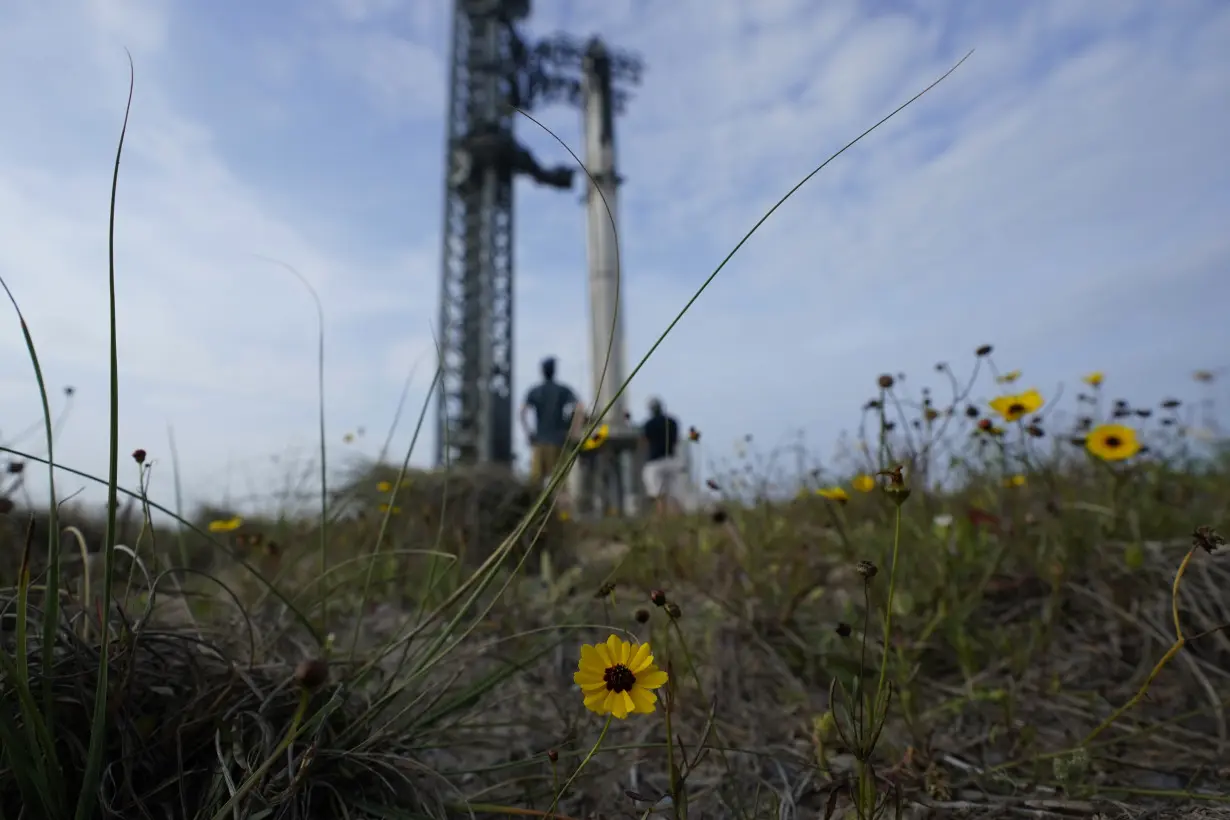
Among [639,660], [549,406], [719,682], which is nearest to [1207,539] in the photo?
[639,660]

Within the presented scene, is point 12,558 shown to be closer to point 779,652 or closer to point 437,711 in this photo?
point 437,711

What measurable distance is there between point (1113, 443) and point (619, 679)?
1.60m

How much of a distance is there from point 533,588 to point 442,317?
10.0m

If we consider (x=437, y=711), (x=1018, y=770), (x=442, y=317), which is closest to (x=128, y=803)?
(x=437, y=711)

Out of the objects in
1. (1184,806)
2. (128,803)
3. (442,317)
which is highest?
(442,317)

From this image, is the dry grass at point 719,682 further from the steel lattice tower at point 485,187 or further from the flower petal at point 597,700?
the steel lattice tower at point 485,187

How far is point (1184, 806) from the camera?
1.04 m

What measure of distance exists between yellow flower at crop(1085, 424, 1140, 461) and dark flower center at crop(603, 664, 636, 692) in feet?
4.88

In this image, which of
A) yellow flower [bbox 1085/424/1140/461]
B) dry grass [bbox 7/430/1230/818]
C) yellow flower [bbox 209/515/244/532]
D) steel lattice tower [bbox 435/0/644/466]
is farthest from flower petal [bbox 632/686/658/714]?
steel lattice tower [bbox 435/0/644/466]

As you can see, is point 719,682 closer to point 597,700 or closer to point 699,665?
point 699,665

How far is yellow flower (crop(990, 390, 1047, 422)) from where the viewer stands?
6.66 feet

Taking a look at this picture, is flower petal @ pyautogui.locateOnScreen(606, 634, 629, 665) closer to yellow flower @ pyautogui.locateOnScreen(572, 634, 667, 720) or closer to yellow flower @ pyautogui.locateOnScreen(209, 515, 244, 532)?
yellow flower @ pyautogui.locateOnScreen(572, 634, 667, 720)

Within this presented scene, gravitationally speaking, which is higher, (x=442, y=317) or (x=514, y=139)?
(x=514, y=139)

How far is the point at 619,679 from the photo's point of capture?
835 millimetres
